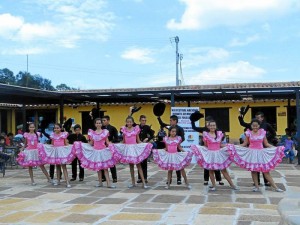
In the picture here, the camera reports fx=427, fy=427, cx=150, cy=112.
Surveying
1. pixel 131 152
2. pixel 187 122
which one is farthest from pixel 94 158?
pixel 187 122

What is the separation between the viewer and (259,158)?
8.56m

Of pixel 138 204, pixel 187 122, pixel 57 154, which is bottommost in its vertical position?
pixel 138 204

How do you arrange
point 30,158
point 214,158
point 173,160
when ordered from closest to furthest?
1. point 214,158
2. point 173,160
3. point 30,158

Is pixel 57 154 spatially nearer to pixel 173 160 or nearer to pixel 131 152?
pixel 131 152

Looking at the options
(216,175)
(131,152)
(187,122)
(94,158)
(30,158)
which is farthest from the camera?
(187,122)

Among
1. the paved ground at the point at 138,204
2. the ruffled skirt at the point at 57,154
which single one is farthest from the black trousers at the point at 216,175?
the ruffled skirt at the point at 57,154

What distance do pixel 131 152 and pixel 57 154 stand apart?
1793 mm

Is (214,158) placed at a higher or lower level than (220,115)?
lower

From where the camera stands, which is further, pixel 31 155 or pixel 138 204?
pixel 31 155

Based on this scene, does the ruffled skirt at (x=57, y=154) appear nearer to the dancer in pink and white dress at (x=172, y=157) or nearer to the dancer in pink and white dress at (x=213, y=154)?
the dancer in pink and white dress at (x=172, y=157)

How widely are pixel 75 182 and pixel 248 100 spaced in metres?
12.1

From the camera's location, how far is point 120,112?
22781 millimetres

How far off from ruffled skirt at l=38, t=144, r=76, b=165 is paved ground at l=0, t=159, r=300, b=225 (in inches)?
23.3

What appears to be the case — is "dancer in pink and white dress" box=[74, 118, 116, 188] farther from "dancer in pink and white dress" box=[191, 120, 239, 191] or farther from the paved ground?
"dancer in pink and white dress" box=[191, 120, 239, 191]
